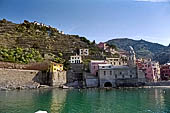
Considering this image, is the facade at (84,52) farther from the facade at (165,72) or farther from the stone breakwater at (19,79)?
the facade at (165,72)

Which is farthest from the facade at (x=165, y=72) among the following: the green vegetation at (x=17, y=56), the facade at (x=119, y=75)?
the green vegetation at (x=17, y=56)

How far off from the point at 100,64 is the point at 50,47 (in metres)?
24.3

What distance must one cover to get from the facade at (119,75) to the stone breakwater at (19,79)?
16121 mm

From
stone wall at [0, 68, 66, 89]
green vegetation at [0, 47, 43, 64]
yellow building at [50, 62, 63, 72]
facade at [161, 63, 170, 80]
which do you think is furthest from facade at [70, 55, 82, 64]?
facade at [161, 63, 170, 80]

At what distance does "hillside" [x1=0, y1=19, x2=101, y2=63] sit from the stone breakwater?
790cm

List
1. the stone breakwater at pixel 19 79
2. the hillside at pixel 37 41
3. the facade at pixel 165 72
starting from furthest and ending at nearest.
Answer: the hillside at pixel 37 41, the facade at pixel 165 72, the stone breakwater at pixel 19 79

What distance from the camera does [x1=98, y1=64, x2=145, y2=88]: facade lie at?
161 feet

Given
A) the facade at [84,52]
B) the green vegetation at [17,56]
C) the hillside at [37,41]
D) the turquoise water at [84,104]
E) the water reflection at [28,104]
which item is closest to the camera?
the water reflection at [28,104]

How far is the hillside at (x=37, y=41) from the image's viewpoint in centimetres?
6344

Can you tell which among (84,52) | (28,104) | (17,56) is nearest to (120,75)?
(84,52)

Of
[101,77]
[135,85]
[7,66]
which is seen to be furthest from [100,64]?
[7,66]

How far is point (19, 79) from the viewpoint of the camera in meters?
42.5

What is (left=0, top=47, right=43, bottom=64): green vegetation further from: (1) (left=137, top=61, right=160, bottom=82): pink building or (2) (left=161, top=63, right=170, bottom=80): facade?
(2) (left=161, top=63, right=170, bottom=80): facade

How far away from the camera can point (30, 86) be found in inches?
1676
